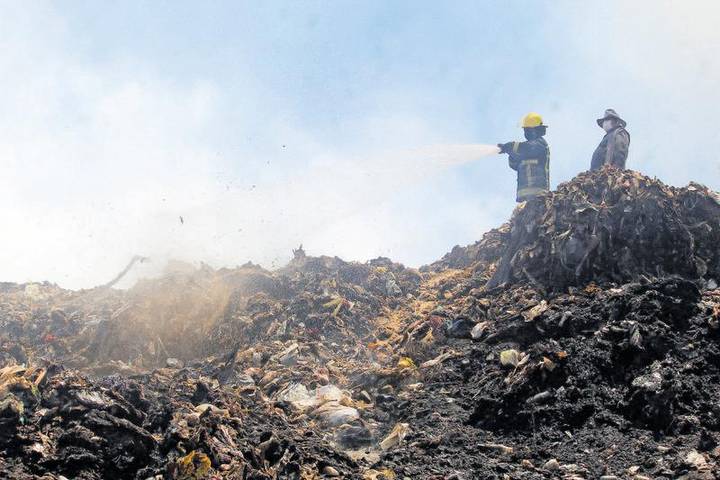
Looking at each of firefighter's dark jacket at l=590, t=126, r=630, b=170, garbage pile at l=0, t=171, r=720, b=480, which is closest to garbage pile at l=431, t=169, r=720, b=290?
garbage pile at l=0, t=171, r=720, b=480

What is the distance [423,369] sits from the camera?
10305mm

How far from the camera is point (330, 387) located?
10.0 meters

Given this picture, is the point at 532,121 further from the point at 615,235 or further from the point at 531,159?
the point at 615,235

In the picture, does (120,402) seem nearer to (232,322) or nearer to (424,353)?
(424,353)

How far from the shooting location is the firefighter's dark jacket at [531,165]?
15930mm

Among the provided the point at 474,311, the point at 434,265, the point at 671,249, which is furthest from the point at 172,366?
the point at 671,249

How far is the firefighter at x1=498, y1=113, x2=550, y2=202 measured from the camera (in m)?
15.9

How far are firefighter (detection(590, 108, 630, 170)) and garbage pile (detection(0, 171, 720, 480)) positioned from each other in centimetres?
181

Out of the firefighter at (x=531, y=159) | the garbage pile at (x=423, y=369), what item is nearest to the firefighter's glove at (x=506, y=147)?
the firefighter at (x=531, y=159)

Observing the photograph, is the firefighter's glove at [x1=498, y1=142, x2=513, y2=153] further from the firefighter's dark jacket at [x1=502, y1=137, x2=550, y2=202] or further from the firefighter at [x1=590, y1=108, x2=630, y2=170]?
the firefighter at [x1=590, y1=108, x2=630, y2=170]

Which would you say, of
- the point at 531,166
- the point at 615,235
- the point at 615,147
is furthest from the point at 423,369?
the point at 615,147

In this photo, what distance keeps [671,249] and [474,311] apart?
14.0 ft

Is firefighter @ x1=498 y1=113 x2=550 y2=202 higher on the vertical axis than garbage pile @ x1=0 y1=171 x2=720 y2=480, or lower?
higher

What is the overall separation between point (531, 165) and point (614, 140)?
7.32ft
